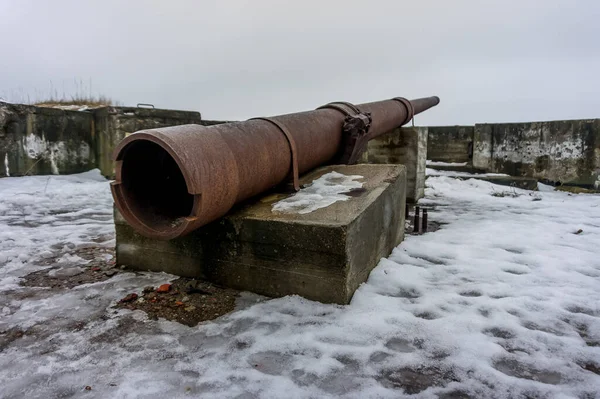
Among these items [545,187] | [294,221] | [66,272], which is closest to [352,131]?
[294,221]

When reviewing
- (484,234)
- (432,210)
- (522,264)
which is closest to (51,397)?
(522,264)

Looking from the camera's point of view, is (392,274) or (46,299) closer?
(46,299)

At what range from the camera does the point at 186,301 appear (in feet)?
7.73

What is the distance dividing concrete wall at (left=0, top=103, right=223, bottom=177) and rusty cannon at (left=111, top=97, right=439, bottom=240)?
16.4 ft

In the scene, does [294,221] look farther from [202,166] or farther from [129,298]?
[129,298]

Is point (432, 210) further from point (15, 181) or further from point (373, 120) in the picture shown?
point (15, 181)

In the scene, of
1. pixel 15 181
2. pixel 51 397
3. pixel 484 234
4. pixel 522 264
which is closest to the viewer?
pixel 51 397

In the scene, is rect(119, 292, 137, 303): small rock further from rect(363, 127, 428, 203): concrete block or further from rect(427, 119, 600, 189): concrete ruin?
rect(427, 119, 600, 189): concrete ruin

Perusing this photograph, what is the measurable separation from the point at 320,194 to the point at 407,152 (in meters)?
3.17

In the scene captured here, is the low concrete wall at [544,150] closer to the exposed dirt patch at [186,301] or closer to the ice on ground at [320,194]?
the ice on ground at [320,194]

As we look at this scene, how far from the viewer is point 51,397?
149cm

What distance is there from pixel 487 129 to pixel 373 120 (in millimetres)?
4505

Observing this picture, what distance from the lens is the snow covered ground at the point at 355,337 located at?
1.57 meters

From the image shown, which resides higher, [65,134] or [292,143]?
[65,134]
